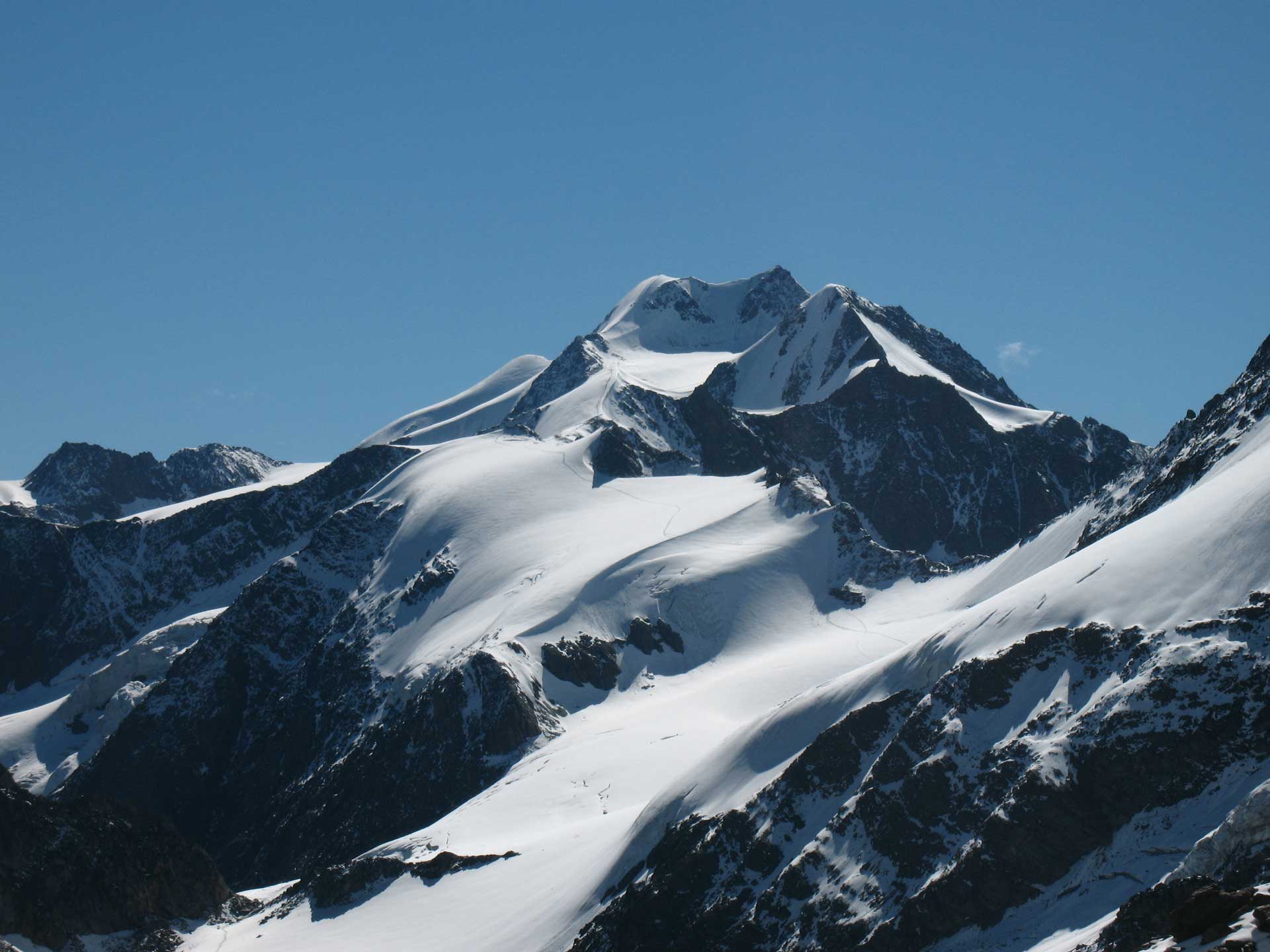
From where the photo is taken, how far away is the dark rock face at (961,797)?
218 feet

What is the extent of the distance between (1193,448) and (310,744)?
360 feet

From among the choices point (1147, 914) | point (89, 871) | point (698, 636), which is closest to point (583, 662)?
point (698, 636)

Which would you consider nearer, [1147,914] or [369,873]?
[1147,914]

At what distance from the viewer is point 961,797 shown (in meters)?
74.2

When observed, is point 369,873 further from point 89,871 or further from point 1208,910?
point 1208,910

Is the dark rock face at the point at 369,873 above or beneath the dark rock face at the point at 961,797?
above

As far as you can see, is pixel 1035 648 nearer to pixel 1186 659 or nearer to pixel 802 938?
pixel 1186 659

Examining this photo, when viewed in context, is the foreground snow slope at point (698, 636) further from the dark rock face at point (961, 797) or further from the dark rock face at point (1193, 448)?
the dark rock face at point (1193, 448)

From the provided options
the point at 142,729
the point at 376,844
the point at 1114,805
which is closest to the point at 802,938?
the point at 1114,805

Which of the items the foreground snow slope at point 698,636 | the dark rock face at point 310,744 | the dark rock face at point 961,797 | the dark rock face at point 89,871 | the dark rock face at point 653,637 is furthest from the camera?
the dark rock face at point 653,637

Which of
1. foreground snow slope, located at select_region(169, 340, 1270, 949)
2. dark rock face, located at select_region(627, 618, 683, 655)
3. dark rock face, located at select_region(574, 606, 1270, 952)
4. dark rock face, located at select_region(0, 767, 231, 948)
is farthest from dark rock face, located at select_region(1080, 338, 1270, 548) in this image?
dark rock face, located at select_region(0, 767, 231, 948)

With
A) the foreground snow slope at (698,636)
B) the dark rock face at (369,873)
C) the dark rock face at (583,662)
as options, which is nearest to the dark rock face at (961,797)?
the foreground snow slope at (698,636)

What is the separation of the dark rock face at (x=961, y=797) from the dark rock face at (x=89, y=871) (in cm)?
3653

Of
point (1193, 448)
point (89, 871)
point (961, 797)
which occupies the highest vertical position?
point (89, 871)
